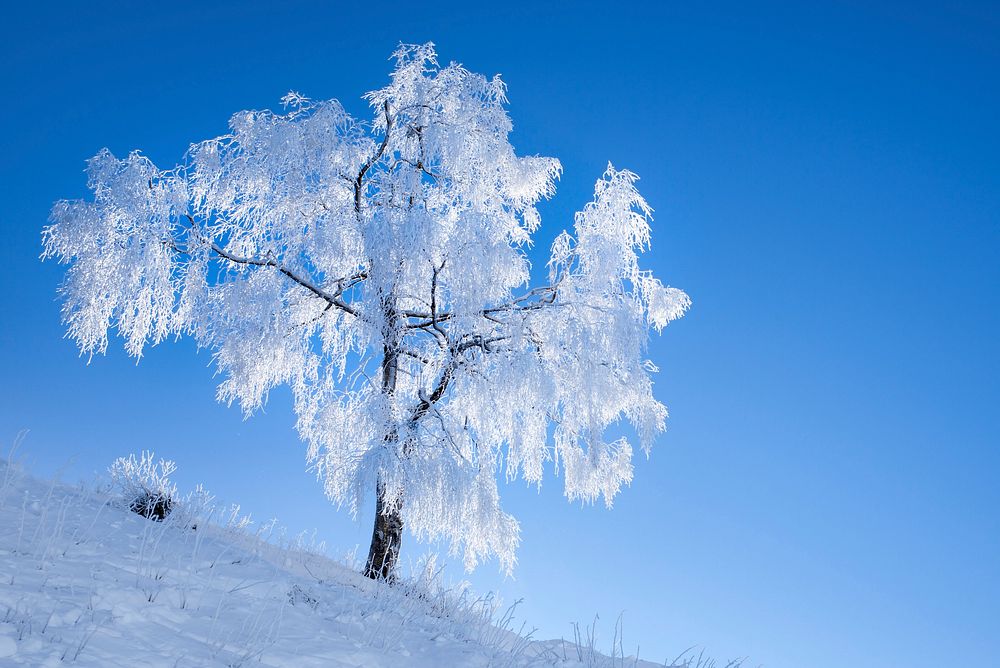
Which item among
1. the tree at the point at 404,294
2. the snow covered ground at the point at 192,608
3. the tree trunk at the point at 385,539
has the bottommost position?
the snow covered ground at the point at 192,608

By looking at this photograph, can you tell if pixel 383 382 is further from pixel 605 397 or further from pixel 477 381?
pixel 605 397

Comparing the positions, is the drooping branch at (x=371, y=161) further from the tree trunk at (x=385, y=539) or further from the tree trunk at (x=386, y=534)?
the tree trunk at (x=385, y=539)

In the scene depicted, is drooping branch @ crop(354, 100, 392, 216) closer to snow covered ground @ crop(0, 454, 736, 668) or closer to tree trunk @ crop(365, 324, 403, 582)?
tree trunk @ crop(365, 324, 403, 582)

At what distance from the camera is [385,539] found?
9.08 meters

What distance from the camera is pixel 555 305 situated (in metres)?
9.70

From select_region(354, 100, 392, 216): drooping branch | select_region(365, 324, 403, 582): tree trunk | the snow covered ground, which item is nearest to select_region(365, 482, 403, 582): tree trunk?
select_region(365, 324, 403, 582): tree trunk

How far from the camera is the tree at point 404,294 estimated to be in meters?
8.53

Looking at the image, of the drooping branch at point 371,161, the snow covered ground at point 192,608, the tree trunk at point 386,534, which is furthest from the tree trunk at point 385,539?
the drooping branch at point 371,161

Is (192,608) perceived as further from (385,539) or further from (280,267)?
(280,267)

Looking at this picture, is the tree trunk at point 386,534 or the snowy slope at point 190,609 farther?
the tree trunk at point 386,534

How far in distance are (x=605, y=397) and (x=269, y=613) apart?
6.09 meters

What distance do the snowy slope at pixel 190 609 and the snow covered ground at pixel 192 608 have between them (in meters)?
0.01

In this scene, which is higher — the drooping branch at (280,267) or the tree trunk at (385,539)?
the drooping branch at (280,267)

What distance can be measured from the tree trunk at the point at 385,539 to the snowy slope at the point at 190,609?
2237 millimetres
